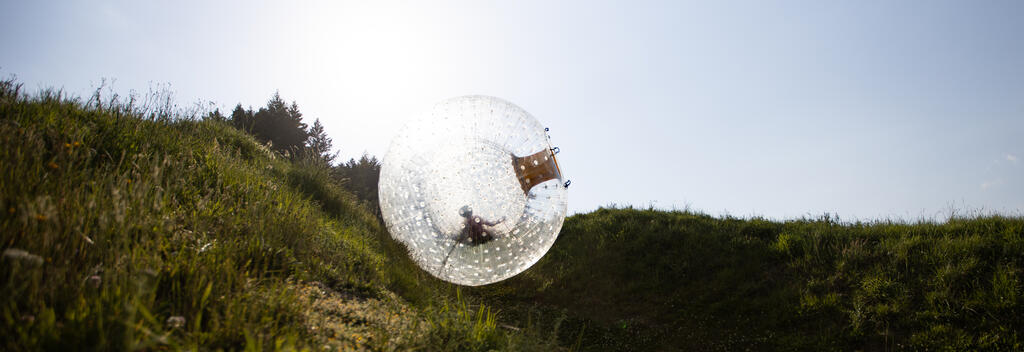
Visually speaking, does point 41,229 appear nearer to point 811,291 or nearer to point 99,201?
point 99,201

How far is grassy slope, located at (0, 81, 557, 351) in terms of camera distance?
172 cm

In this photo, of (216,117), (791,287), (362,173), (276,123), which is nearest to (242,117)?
(276,123)

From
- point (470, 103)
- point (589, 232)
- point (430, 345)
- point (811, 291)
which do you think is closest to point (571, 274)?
point (589, 232)

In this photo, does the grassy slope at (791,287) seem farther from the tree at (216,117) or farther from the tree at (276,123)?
the tree at (276,123)

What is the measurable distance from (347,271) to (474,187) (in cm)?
161

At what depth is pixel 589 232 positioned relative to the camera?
9.80 meters

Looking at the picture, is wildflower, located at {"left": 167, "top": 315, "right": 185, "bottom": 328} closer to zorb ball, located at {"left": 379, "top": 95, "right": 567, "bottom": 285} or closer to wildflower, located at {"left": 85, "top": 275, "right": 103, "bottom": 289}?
wildflower, located at {"left": 85, "top": 275, "right": 103, "bottom": 289}

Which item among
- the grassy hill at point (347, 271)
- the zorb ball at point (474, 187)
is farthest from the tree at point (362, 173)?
the zorb ball at point (474, 187)

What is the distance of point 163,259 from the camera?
102 inches

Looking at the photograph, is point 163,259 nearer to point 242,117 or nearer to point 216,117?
point 216,117

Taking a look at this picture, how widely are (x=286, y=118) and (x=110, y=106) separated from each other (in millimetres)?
17975

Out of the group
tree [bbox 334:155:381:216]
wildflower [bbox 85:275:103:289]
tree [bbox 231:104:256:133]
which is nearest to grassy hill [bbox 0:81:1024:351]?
wildflower [bbox 85:275:103:289]

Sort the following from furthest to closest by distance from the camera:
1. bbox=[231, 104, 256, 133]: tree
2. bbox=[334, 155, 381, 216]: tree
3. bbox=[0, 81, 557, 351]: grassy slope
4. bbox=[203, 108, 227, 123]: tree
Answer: bbox=[231, 104, 256, 133]: tree
bbox=[334, 155, 381, 216]: tree
bbox=[203, 108, 227, 123]: tree
bbox=[0, 81, 557, 351]: grassy slope

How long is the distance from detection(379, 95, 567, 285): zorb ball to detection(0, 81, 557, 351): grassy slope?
27.7 inches
